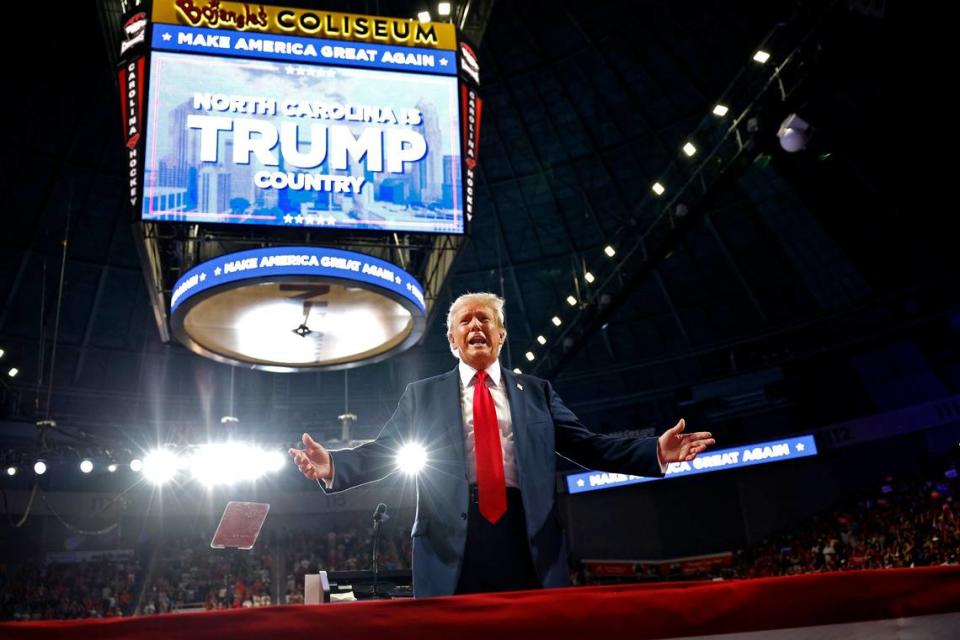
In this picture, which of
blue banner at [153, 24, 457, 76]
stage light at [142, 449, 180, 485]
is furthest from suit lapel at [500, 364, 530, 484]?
stage light at [142, 449, 180, 485]

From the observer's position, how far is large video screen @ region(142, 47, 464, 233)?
33.4 feet

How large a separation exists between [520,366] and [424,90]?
1541cm

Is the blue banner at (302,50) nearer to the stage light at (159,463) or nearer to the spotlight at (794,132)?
the spotlight at (794,132)

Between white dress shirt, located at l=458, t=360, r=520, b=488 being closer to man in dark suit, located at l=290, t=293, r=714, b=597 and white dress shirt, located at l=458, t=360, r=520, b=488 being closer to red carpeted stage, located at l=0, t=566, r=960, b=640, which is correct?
man in dark suit, located at l=290, t=293, r=714, b=597

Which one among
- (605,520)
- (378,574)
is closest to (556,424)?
(378,574)

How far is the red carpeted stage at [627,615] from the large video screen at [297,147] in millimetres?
8811

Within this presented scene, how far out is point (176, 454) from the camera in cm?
2256

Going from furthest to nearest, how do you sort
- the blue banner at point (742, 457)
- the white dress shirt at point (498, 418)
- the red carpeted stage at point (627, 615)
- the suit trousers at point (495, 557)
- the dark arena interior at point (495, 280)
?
the blue banner at point (742, 457), the dark arena interior at point (495, 280), the white dress shirt at point (498, 418), the suit trousers at point (495, 557), the red carpeted stage at point (627, 615)

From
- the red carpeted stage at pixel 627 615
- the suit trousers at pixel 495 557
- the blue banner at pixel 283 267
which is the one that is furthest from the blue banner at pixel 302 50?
the red carpeted stage at pixel 627 615

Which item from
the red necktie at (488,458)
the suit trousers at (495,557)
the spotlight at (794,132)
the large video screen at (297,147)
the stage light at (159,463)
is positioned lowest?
the suit trousers at (495,557)

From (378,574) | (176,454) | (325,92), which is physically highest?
(325,92)

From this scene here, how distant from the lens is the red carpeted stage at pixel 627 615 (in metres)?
2.07

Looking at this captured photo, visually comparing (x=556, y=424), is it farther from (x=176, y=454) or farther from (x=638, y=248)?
(x=176, y=454)

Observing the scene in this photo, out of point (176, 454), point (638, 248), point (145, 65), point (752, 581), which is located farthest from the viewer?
point (176, 454)
